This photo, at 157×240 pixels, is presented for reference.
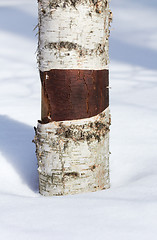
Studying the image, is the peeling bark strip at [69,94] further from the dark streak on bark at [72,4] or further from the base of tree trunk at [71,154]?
the dark streak on bark at [72,4]

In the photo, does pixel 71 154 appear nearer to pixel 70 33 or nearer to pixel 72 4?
pixel 70 33

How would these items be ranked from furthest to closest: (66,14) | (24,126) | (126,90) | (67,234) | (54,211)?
(126,90), (24,126), (66,14), (54,211), (67,234)

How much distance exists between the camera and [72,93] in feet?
5.57

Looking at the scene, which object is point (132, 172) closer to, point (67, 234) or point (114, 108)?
point (67, 234)

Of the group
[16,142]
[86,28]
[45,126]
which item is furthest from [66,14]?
[16,142]

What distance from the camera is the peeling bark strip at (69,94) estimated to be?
5.55 ft

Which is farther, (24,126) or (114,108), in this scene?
(114,108)

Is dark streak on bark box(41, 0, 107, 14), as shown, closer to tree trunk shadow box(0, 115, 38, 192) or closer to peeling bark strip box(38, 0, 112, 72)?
peeling bark strip box(38, 0, 112, 72)

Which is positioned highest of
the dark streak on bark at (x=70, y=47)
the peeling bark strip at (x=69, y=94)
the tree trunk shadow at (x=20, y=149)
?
the dark streak on bark at (x=70, y=47)

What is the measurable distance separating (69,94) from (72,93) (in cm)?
1

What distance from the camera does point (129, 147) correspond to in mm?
2395

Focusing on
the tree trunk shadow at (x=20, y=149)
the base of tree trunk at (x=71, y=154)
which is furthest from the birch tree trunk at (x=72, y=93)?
the tree trunk shadow at (x=20, y=149)

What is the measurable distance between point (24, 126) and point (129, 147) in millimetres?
882

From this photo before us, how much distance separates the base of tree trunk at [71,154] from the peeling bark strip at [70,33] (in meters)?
0.28
